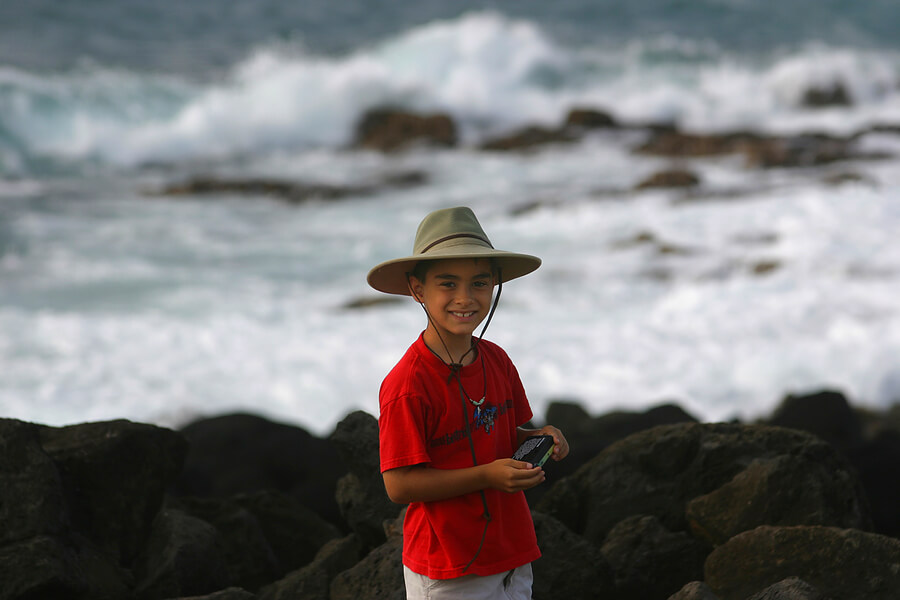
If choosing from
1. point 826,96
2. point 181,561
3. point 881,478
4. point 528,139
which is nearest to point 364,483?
point 181,561

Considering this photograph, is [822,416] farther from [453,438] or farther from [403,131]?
[403,131]

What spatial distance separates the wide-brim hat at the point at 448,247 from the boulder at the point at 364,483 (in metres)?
1.24

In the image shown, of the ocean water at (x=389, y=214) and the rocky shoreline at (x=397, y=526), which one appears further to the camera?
the ocean water at (x=389, y=214)

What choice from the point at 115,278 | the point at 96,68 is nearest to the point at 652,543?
the point at 115,278

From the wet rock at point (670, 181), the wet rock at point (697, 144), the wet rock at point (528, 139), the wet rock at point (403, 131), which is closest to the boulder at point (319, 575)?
the wet rock at point (670, 181)

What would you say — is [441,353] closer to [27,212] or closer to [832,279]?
[832,279]

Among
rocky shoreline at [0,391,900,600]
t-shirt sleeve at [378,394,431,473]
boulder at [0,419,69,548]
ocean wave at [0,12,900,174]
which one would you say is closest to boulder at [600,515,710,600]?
rocky shoreline at [0,391,900,600]

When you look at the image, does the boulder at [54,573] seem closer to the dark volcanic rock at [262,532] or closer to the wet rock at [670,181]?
the dark volcanic rock at [262,532]

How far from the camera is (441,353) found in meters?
2.29

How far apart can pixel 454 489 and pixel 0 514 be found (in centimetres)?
178

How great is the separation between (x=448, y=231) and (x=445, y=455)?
0.48m

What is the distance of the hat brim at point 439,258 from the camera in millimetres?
2188

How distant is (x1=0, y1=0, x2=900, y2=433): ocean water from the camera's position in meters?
8.31

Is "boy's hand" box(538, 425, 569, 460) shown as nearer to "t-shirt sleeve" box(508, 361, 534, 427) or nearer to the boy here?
the boy
